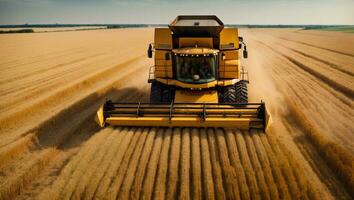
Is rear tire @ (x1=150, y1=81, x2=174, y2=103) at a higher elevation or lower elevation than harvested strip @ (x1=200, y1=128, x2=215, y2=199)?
higher

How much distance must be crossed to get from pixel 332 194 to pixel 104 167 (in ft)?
15.4

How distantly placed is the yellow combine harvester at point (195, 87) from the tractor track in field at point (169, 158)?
357 mm

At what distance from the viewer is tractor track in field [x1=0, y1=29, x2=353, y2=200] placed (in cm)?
602

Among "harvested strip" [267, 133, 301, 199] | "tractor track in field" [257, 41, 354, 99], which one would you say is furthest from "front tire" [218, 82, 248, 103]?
"tractor track in field" [257, 41, 354, 99]

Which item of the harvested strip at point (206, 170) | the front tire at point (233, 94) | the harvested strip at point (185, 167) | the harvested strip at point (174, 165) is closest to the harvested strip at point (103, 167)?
the harvested strip at point (174, 165)

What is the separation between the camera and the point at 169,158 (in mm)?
7227

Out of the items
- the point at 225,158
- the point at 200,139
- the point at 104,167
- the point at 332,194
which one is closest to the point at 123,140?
the point at 104,167

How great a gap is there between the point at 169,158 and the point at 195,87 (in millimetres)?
2991

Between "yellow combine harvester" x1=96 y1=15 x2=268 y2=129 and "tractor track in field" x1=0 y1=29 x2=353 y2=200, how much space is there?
1.17 feet

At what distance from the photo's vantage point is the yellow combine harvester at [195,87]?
8.65 m

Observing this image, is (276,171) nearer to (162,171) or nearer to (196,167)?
(196,167)

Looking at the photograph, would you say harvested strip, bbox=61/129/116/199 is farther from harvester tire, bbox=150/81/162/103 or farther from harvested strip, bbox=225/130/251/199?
harvested strip, bbox=225/130/251/199

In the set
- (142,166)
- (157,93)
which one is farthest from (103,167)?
(157,93)

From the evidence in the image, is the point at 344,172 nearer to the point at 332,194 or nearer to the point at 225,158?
the point at 332,194
